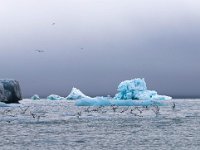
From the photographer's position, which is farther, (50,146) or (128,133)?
(128,133)

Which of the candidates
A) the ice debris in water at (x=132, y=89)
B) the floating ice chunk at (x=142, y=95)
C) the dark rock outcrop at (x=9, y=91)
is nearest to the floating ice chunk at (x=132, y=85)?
the ice debris in water at (x=132, y=89)

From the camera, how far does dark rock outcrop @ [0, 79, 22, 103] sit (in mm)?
93069

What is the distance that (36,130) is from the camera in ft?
125

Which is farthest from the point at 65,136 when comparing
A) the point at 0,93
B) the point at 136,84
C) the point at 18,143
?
the point at 136,84

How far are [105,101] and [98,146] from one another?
51.8 m

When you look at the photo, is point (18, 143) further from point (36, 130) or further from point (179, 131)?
point (179, 131)

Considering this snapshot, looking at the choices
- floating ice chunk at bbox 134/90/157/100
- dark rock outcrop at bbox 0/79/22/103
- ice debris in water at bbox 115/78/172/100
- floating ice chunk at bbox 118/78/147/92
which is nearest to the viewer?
dark rock outcrop at bbox 0/79/22/103

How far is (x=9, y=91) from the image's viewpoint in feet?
312

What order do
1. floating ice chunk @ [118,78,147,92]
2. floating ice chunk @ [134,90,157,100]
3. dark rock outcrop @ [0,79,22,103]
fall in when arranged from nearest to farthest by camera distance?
dark rock outcrop @ [0,79,22,103] < floating ice chunk @ [118,78,147,92] < floating ice chunk @ [134,90,157,100]

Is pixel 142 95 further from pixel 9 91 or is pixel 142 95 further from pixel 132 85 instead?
pixel 9 91

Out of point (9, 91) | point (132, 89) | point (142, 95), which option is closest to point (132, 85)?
point (132, 89)

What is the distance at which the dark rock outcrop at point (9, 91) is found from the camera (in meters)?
93.1

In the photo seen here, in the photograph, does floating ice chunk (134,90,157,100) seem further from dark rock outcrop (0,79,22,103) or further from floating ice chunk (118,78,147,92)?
dark rock outcrop (0,79,22,103)

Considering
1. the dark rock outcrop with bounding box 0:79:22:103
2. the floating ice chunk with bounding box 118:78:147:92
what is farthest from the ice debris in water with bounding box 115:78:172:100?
the dark rock outcrop with bounding box 0:79:22:103
